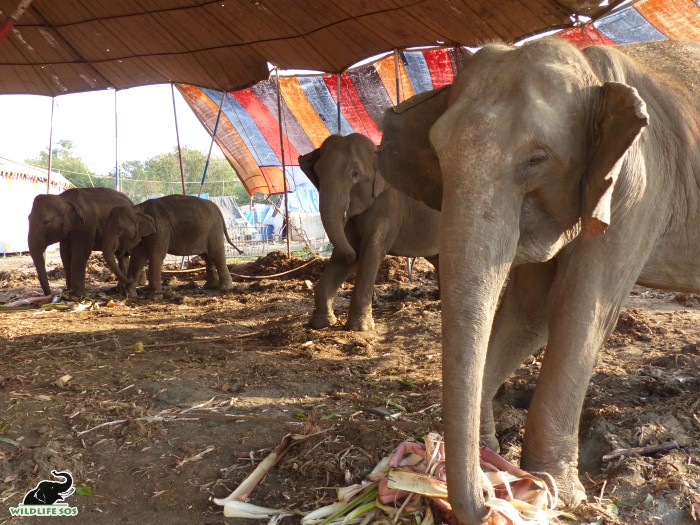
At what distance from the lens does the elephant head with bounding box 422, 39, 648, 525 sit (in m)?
2.05

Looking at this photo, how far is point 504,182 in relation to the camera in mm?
2186

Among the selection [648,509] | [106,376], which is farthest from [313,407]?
[648,509]

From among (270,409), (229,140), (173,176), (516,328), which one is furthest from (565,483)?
(173,176)

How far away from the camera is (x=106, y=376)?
15.4 ft

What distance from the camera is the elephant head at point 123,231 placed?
9.85 m

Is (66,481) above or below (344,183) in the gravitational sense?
below

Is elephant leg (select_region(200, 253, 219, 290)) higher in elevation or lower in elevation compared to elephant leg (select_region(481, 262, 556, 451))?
lower

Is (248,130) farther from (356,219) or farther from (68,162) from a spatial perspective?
(68,162)

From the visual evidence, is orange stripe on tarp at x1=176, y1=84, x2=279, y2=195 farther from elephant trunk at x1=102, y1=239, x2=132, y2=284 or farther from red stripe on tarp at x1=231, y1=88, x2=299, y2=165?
elephant trunk at x1=102, y1=239, x2=132, y2=284

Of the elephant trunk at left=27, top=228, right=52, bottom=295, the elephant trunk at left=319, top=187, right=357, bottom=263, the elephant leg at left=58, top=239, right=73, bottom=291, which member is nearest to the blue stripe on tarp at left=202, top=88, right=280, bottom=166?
the elephant leg at left=58, top=239, right=73, bottom=291

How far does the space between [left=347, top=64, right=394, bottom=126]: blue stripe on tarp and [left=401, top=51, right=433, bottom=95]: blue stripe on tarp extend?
0.66 meters

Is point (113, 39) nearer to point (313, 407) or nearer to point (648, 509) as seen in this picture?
point (313, 407)

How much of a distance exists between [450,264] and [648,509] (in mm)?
1455

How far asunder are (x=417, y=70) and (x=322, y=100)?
7.82 feet
